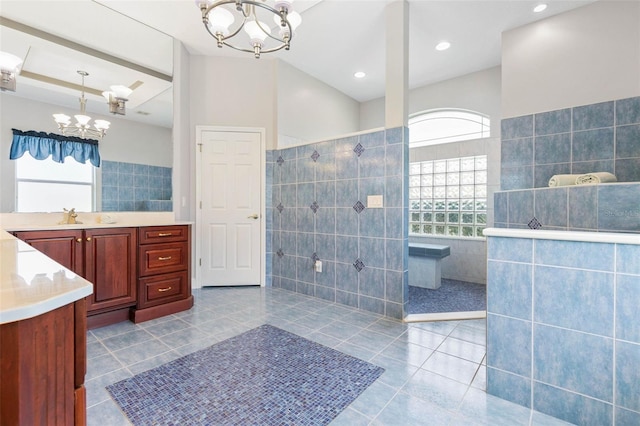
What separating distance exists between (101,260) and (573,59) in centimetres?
469

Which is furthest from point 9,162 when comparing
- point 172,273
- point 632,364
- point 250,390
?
point 632,364

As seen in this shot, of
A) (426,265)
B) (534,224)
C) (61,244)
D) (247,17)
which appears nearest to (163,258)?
(61,244)

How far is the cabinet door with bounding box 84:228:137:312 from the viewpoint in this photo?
7.82ft

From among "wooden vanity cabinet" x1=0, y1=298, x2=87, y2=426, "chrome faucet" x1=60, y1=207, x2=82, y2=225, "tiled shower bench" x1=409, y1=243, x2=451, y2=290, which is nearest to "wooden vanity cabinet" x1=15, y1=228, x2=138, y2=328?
"chrome faucet" x1=60, y1=207, x2=82, y2=225

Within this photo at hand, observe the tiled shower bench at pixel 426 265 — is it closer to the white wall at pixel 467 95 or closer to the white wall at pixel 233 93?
the white wall at pixel 467 95

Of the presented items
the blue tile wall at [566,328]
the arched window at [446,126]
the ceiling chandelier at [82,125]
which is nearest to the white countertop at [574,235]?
the blue tile wall at [566,328]

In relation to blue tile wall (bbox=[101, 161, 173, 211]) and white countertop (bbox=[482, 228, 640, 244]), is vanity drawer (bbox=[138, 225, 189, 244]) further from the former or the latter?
white countertop (bbox=[482, 228, 640, 244])

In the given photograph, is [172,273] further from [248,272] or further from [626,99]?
[626,99]

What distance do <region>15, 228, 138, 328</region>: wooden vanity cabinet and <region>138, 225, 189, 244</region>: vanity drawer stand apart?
0.22 feet

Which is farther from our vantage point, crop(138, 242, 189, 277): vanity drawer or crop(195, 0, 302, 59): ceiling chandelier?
crop(138, 242, 189, 277): vanity drawer

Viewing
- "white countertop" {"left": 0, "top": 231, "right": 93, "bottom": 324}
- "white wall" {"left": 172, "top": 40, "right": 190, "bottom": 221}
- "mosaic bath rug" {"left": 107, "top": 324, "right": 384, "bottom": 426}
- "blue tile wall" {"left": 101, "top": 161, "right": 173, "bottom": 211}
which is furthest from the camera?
"white wall" {"left": 172, "top": 40, "right": 190, "bottom": 221}

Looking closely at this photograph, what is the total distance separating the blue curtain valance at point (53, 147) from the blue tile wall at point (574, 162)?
161 inches

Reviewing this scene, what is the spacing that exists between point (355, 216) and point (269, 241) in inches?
52.4

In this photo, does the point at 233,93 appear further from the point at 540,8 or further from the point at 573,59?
the point at 573,59
